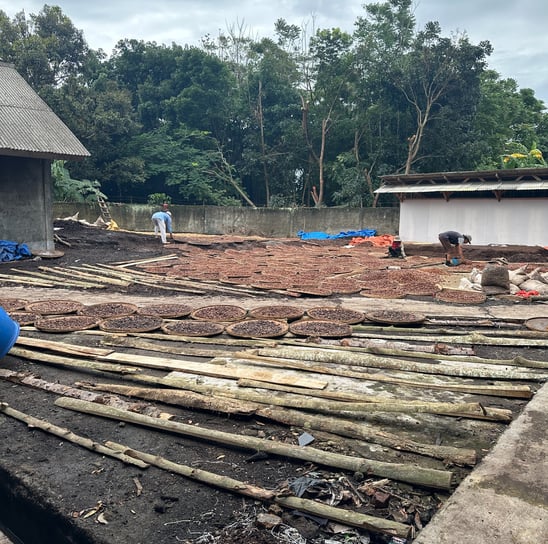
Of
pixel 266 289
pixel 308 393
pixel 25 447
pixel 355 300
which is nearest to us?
pixel 25 447

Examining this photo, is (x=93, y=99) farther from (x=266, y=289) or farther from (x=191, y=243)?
(x=266, y=289)

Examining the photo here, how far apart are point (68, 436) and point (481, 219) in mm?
20946

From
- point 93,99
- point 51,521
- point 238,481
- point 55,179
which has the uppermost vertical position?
point 93,99

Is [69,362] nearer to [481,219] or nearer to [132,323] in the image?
[132,323]

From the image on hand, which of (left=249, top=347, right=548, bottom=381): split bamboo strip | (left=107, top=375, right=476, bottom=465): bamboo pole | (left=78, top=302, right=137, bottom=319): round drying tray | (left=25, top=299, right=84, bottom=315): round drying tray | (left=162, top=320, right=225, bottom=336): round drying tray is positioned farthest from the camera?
(left=25, top=299, right=84, bottom=315): round drying tray

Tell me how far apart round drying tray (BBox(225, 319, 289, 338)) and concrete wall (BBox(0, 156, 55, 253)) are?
38.4 ft

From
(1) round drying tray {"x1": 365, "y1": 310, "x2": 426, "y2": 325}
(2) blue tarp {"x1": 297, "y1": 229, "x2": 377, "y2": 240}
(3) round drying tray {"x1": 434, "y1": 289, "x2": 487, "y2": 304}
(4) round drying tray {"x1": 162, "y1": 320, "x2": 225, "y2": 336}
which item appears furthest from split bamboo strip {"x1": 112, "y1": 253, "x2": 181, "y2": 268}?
(2) blue tarp {"x1": 297, "y1": 229, "x2": 377, "y2": 240}

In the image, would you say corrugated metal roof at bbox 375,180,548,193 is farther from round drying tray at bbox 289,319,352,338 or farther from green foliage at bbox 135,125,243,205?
round drying tray at bbox 289,319,352,338

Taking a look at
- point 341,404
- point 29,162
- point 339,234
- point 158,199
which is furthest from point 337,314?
point 158,199

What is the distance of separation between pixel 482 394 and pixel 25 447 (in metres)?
4.17

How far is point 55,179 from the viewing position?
29.4 meters

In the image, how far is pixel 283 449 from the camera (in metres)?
3.66

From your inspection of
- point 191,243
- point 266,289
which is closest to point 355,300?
point 266,289

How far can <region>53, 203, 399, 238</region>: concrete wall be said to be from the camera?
27562 mm
